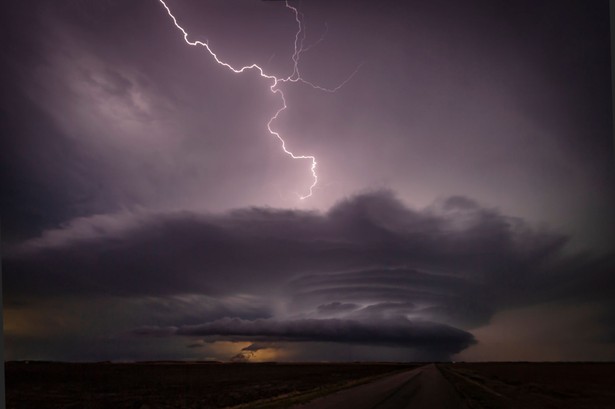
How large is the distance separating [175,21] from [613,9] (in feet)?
37.8

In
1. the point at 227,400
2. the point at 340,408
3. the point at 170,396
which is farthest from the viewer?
the point at 170,396

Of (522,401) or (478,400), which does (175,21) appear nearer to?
(478,400)

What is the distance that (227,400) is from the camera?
1967cm

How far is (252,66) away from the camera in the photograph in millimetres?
16609

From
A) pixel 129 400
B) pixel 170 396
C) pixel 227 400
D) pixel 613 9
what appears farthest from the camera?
pixel 170 396

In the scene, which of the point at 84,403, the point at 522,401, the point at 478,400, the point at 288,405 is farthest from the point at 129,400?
the point at 522,401

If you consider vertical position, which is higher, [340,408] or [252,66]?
[252,66]

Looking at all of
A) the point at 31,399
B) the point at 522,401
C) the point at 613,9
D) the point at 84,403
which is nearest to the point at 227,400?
the point at 84,403

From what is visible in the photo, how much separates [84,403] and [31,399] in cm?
356

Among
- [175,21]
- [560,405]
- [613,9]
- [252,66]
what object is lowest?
[560,405]

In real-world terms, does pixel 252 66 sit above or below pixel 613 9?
above

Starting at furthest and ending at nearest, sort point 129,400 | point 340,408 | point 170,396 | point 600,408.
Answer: point 170,396 → point 129,400 → point 600,408 → point 340,408

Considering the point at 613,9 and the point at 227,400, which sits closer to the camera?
the point at 613,9

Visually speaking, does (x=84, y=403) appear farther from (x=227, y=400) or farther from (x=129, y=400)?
(x=227, y=400)
